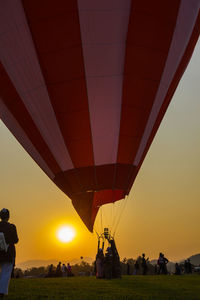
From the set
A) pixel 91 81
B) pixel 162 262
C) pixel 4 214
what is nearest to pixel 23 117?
pixel 91 81

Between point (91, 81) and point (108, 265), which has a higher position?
point (91, 81)

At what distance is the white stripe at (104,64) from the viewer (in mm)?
12633

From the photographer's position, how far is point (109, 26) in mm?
12961

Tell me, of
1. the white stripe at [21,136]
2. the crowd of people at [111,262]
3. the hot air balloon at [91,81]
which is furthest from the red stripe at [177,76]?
the white stripe at [21,136]

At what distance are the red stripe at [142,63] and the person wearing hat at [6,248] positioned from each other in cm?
904

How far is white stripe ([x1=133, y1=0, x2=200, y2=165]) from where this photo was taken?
43.9ft

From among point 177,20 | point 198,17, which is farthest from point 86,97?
point 198,17

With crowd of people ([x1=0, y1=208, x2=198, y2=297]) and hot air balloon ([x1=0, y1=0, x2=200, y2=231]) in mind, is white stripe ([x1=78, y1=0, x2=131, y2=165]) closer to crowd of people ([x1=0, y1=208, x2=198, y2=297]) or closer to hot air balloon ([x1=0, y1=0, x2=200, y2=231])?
hot air balloon ([x1=0, y1=0, x2=200, y2=231])

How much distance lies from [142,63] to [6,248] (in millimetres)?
9890

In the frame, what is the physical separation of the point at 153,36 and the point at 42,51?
444 centimetres

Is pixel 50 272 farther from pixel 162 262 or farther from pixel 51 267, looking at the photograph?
pixel 162 262

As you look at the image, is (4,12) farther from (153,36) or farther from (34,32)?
(153,36)

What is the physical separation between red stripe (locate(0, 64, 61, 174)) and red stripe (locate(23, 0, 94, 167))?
1.24 m

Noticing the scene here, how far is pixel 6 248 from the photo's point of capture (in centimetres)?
666
